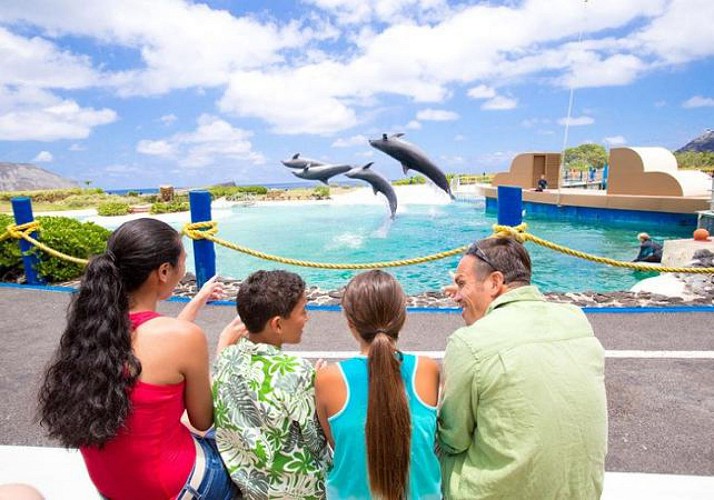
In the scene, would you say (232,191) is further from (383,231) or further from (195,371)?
(195,371)

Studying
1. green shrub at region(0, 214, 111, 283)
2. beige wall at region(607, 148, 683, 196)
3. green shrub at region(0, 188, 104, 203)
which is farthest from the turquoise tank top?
green shrub at region(0, 188, 104, 203)

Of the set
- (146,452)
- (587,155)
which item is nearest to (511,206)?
(146,452)

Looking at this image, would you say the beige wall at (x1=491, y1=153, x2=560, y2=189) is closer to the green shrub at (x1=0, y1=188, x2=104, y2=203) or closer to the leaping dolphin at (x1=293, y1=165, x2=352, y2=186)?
the leaping dolphin at (x1=293, y1=165, x2=352, y2=186)

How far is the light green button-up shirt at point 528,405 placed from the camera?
52.7 inches

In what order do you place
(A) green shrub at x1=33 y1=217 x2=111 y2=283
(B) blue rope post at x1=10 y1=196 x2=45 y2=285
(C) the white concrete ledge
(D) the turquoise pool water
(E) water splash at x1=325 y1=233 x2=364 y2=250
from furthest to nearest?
(E) water splash at x1=325 y1=233 x2=364 y2=250 < (D) the turquoise pool water < (A) green shrub at x1=33 y1=217 x2=111 y2=283 < (B) blue rope post at x1=10 y1=196 x2=45 y2=285 < (C) the white concrete ledge

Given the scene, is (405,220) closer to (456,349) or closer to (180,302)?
(180,302)

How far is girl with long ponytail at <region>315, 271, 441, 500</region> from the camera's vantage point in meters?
1.41

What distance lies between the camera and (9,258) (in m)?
7.32

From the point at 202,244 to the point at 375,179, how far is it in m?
9.03

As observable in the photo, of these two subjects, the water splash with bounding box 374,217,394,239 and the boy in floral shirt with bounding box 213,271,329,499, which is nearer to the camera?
the boy in floral shirt with bounding box 213,271,329,499

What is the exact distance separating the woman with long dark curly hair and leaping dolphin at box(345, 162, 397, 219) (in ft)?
37.4

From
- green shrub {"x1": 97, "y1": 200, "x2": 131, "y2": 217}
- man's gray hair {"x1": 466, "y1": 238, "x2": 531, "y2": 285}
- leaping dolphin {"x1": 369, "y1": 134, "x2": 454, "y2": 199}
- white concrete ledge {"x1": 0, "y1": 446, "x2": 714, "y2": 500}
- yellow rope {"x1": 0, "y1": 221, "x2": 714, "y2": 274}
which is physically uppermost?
leaping dolphin {"x1": 369, "y1": 134, "x2": 454, "y2": 199}

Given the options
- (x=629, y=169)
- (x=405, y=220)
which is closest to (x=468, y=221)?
(x=405, y=220)

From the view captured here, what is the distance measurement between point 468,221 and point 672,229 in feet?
28.7
